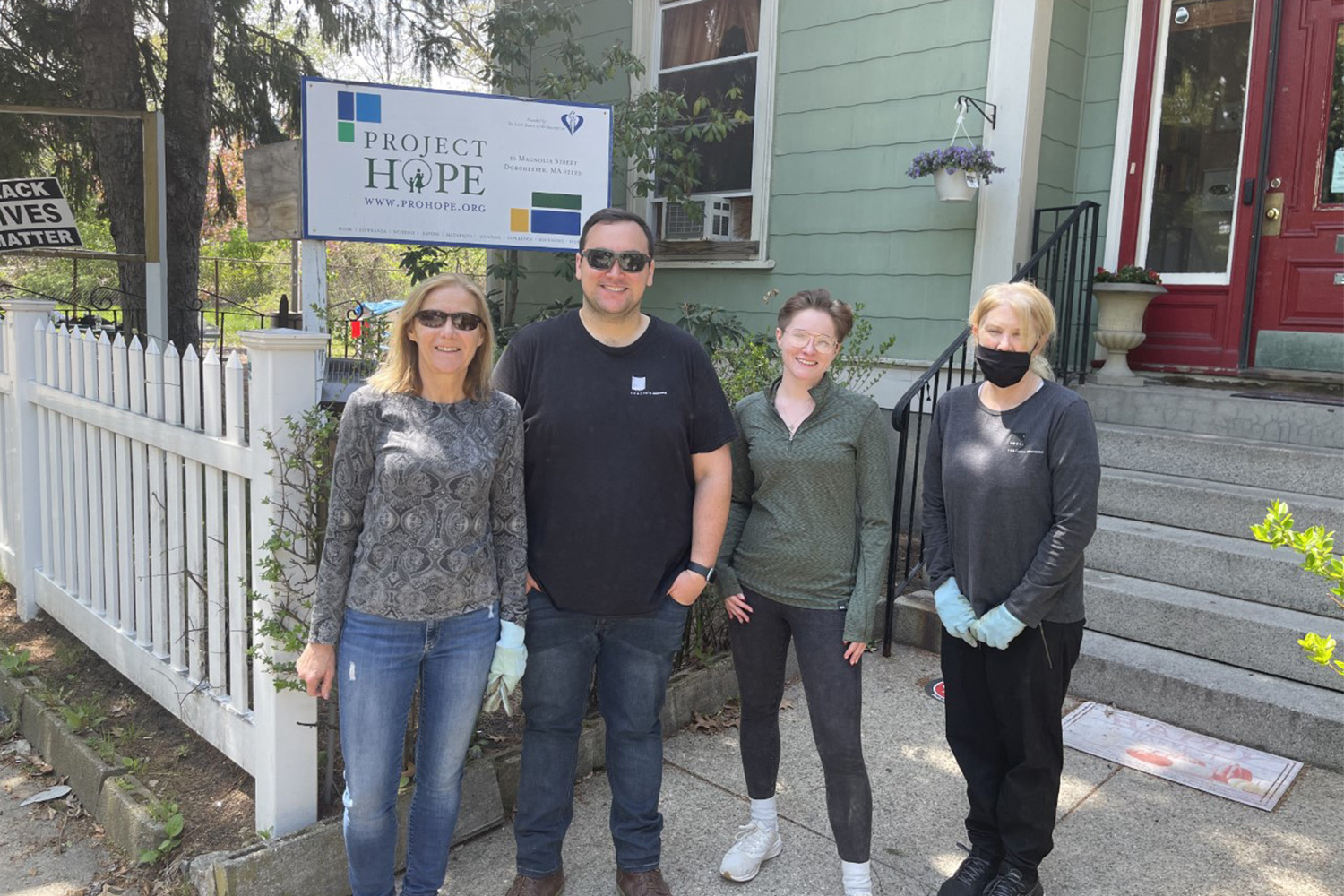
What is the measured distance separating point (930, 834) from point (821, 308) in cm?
170

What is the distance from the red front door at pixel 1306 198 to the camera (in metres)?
4.96

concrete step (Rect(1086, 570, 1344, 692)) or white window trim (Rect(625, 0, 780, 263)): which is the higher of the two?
white window trim (Rect(625, 0, 780, 263))

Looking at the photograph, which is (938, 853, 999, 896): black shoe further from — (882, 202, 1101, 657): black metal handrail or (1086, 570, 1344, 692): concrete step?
(882, 202, 1101, 657): black metal handrail

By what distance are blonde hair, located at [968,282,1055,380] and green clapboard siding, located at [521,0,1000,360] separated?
2.99m

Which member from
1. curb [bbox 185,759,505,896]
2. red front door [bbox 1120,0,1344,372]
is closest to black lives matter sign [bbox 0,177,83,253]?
curb [bbox 185,759,505,896]

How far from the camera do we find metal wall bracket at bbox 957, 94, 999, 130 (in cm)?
551

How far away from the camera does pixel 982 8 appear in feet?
18.4

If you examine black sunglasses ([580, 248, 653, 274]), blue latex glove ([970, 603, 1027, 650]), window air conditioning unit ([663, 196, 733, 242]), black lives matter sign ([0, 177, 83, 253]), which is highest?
window air conditioning unit ([663, 196, 733, 242])

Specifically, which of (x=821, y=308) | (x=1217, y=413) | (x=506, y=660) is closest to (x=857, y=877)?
(x=506, y=660)

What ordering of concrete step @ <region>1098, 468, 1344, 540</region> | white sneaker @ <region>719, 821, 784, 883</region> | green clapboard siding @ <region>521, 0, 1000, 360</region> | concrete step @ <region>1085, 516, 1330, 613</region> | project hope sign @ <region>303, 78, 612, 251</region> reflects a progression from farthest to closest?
green clapboard siding @ <region>521, 0, 1000, 360</region> < project hope sign @ <region>303, 78, 612, 251</region> < concrete step @ <region>1098, 468, 1344, 540</region> < concrete step @ <region>1085, 516, 1330, 613</region> < white sneaker @ <region>719, 821, 784, 883</region>

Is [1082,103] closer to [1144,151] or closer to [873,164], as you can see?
[1144,151]

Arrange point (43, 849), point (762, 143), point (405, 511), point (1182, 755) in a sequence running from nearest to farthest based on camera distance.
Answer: point (405, 511) < point (43, 849) < point (1182, 755) < point (762, 143)

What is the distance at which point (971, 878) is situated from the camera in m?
2.58

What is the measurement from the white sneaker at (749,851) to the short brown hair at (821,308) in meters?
1.42
